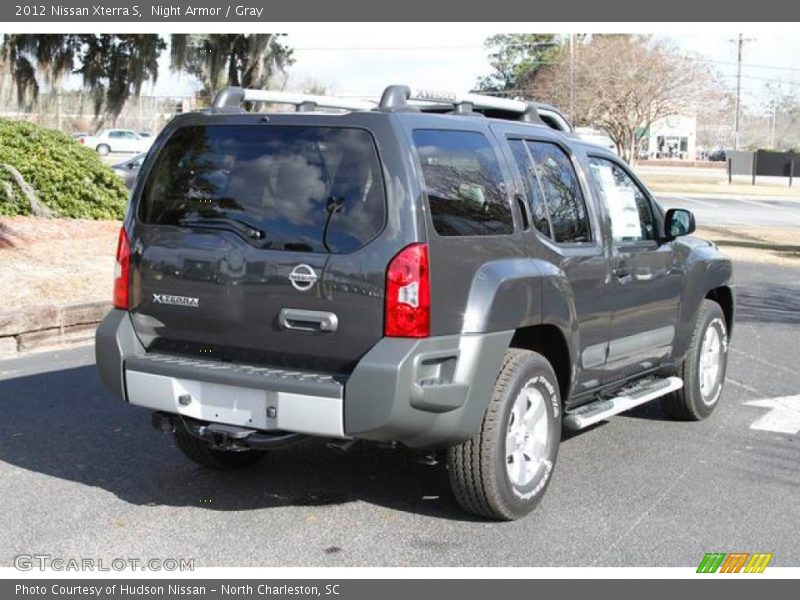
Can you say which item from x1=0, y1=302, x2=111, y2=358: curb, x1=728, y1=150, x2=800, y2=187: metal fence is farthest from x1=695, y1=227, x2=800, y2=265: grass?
x1=728, y1=150, x2=800, y2=187: metal fence

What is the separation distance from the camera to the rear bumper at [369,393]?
14.1ft

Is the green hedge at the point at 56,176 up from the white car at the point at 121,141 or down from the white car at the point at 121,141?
down

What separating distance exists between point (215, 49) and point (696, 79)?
3328 centimetres

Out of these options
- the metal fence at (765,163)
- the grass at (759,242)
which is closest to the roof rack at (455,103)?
the grass at (759,242)

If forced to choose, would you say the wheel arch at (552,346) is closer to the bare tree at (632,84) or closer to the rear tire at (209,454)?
the rear tire at (209,454)

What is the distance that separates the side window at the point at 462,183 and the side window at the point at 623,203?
120cm

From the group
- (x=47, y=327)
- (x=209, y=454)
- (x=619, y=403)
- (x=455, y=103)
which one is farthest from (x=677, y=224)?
(x=47, y=327)

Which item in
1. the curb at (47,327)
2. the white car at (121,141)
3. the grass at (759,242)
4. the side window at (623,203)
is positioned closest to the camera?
the side window at (623,203)

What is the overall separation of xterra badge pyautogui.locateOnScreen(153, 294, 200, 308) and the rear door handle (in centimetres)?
50

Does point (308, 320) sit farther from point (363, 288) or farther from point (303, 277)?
point (363, 288)

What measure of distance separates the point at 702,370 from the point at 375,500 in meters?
2.88

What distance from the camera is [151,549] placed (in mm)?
4500

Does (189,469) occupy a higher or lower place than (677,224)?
lower

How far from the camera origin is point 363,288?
172 inches
